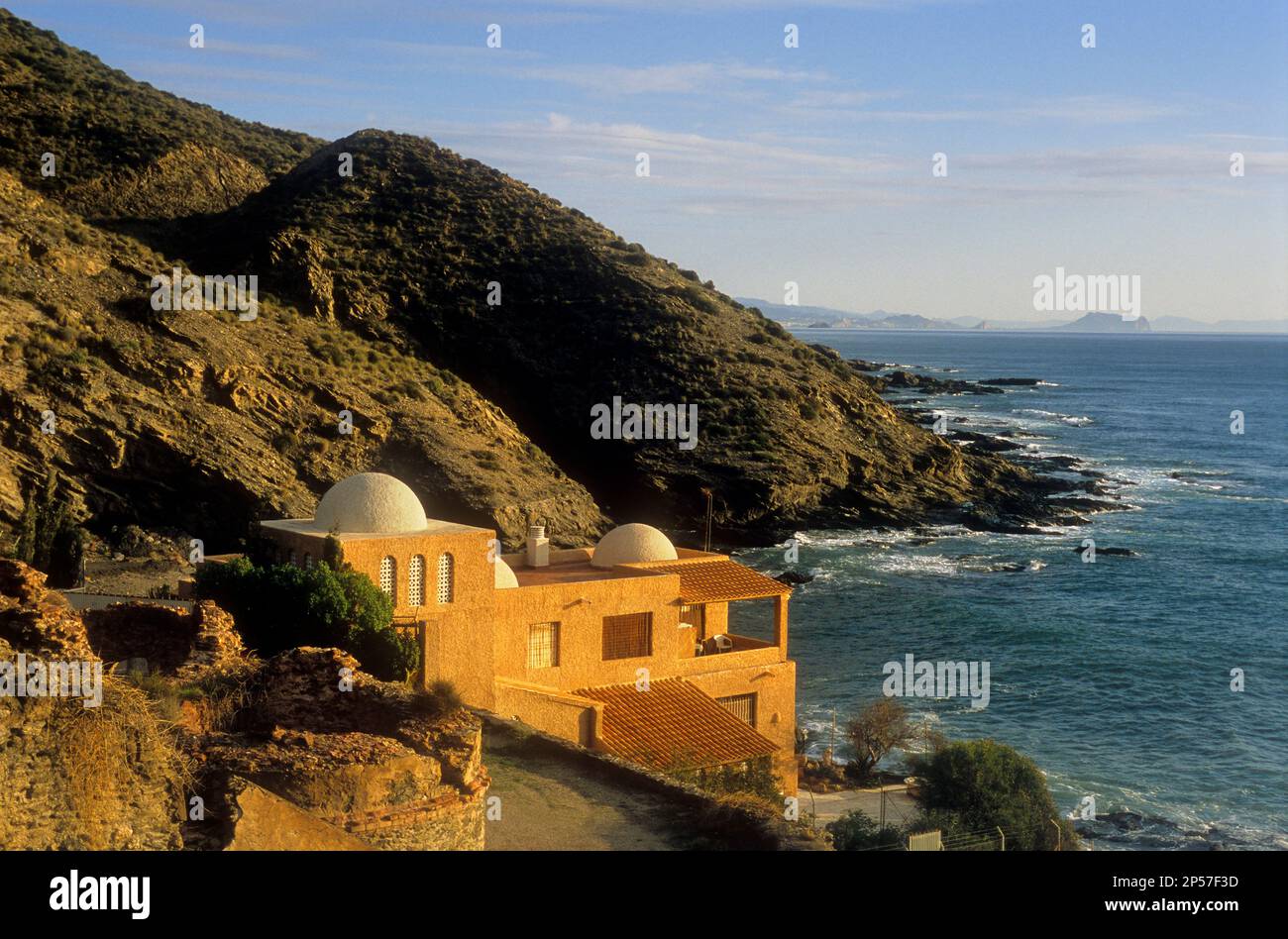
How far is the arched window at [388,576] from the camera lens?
19.9 meters

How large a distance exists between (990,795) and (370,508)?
1308 cm

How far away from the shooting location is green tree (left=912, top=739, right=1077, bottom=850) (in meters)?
23.7

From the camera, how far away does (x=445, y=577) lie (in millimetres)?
20547

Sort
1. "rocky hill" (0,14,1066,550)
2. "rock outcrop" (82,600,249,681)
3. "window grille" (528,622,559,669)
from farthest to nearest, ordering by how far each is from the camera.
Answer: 1. "rocky hill" (0,14,1066,550)
2. "window grille" (528,622,559,669)
3. "rock outcrop" (82,600,249,681)

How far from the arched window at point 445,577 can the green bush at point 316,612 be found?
131 centimetres

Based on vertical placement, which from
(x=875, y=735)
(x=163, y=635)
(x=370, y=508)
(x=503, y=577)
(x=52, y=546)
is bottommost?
(x=875, y=735)

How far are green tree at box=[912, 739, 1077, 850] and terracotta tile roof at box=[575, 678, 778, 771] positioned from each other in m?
3.94

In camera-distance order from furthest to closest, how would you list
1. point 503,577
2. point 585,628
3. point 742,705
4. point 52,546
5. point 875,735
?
point 52,546, point 875,735, point 742,705, point 585,628, point 503,577

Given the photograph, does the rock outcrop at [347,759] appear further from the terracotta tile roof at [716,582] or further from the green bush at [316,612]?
the terracotta tile roof at [716,582]

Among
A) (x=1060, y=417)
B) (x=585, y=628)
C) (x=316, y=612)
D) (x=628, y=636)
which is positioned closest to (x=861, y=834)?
(x=628, y=636)

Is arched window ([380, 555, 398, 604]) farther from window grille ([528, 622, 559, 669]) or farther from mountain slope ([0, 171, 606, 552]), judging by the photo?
mountain slope ([0, 171, 606, 552])

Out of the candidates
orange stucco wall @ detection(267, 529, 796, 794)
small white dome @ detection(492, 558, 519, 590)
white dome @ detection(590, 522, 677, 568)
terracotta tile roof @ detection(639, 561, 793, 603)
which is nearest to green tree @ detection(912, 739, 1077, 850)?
orange stucco wall @ detection(267, 529, 796, 794)

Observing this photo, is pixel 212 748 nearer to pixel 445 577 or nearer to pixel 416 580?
pixel 416 580

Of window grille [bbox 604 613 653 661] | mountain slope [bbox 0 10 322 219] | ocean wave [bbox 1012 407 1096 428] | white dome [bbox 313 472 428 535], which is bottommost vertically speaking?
window grille [bbox 604 613 653 661]
